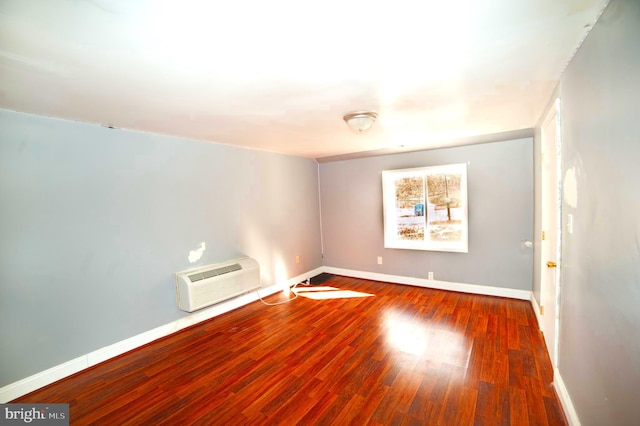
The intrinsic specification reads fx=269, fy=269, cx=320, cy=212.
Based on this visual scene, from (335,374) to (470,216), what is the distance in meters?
2.93

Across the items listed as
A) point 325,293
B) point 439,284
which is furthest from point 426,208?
point 325,293

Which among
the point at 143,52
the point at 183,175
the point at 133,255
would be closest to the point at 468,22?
the point at 143,52

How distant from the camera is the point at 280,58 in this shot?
144 cm

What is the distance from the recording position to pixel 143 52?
1.34 metres

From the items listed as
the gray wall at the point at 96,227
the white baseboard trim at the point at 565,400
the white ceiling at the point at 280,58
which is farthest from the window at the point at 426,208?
the gray wall at the point at 96,227

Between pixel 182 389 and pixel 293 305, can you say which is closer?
pixel 182 389

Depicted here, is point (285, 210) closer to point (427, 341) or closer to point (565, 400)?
point (427, 341)

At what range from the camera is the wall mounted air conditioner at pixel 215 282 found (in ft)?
9.81

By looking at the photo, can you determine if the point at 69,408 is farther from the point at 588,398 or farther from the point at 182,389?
the point at 588,398

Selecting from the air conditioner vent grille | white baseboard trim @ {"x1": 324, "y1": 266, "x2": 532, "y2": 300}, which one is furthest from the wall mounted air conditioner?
white baseboard trim @ {"x1": 324, "y1": 266, "x2": 532, "y2": 300}

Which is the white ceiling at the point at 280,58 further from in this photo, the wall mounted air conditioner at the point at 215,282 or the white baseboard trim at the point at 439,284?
the white baseboard trim at the point at 439,284

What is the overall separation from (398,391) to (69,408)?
8.08 ft

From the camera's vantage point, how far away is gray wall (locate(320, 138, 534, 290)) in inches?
A: 141

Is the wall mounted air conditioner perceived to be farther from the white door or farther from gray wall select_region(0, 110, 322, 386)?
the white door
